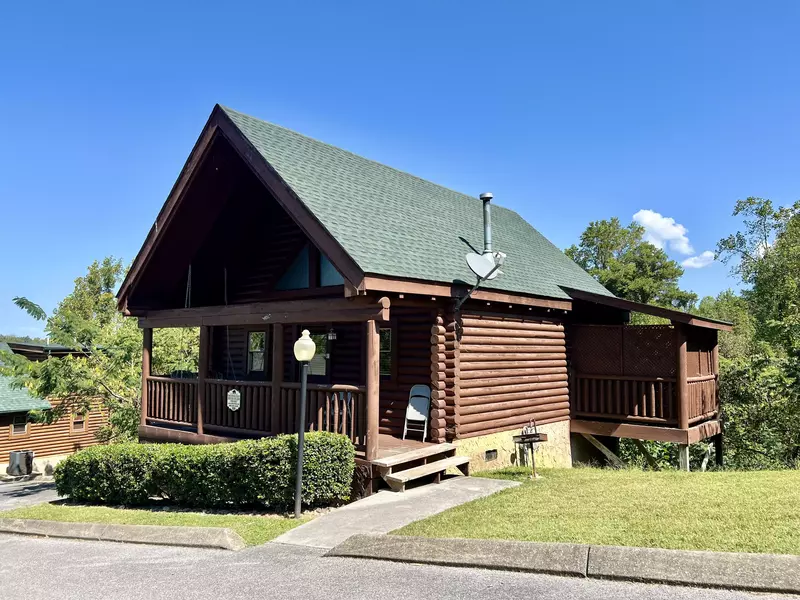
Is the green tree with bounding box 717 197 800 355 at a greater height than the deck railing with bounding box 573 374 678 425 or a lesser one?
greater

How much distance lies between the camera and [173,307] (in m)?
14.2

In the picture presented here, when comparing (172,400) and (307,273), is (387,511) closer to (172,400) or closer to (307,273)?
(307,273)

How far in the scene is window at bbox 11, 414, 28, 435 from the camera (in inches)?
978

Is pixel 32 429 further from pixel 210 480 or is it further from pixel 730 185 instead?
pixel 730 185

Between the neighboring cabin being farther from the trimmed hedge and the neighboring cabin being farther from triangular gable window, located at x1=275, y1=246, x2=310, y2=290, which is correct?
the trimmed hedge

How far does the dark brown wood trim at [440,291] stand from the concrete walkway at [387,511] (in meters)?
3.20

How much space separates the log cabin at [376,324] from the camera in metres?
10.1

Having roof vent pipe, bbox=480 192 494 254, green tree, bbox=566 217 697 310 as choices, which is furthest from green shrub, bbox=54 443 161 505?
green tree, bbox=566 217 697 310

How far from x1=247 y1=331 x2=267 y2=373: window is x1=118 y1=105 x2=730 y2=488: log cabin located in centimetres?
4

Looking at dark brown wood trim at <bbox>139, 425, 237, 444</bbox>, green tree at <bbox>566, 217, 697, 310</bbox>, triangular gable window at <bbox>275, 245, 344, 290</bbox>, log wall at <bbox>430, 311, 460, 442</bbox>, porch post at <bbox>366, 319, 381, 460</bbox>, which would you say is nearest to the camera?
porch post at <bbox>366, 319, 381, 460</bbox>

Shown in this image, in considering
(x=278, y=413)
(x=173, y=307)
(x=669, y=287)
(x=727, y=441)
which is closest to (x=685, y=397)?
(x=727, y=441)

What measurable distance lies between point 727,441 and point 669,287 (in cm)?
3996

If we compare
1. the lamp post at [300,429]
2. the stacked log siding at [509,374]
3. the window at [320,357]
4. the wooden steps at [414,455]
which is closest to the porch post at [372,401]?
the wooden steps at [414,455]

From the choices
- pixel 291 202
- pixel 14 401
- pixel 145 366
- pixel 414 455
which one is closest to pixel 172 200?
pixel 291 202
